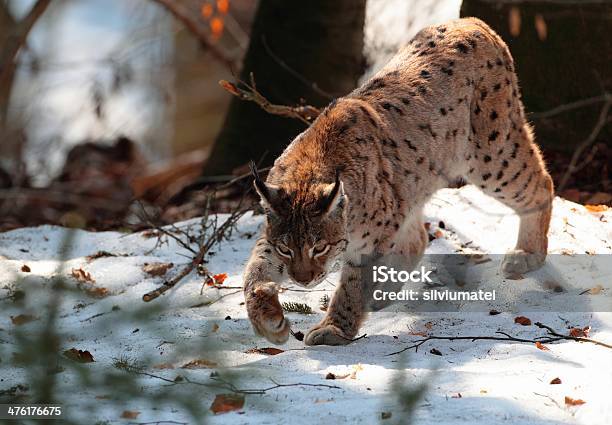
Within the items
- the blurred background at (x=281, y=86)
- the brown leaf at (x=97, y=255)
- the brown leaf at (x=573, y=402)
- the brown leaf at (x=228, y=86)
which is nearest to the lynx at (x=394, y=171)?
the blurred background at (x=281, y=86)

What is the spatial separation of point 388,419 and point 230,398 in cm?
75

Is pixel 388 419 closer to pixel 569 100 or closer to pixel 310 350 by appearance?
pixel 310 350

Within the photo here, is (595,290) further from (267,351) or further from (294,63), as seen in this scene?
(294,63)

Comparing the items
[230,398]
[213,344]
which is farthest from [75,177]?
[213,344]

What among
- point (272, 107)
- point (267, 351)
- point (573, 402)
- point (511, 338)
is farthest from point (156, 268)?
point (573, 402)

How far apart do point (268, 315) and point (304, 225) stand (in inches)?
22.5

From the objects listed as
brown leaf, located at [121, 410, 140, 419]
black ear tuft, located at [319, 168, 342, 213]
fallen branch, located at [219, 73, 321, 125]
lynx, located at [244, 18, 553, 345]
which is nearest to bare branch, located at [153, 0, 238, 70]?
fallen branch, located at [219, 73, 321, 125]

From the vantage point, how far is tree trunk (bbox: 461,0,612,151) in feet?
26.8

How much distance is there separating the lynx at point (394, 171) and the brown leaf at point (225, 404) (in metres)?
0.98

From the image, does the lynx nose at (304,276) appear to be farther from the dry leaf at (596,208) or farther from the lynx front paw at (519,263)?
the dry leaf at (596,208)

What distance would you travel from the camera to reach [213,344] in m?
3.37

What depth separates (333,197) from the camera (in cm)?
528

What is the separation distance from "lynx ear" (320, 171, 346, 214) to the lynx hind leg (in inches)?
66.5

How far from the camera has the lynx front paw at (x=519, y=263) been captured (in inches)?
262
